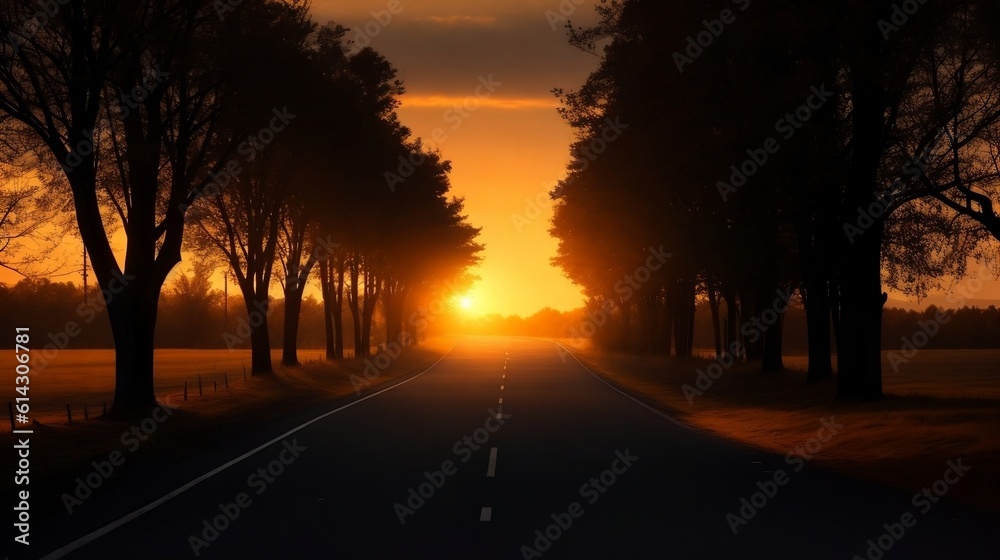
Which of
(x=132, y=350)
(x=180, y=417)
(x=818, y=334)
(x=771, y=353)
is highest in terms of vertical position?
(x=132, y=350)

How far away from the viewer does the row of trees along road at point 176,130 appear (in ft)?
65.5

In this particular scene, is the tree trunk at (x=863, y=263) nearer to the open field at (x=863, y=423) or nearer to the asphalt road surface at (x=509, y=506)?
the open field at (x=863, y=423)

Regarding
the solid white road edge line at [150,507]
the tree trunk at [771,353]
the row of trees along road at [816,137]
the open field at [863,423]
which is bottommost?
the open field at [863,423]

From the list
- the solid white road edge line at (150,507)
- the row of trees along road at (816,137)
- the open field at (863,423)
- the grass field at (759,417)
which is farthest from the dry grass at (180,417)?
the row of trees along road at (816,137)

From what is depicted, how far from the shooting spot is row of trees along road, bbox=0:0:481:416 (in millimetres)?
19969

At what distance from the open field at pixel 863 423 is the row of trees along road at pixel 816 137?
5.15 ft

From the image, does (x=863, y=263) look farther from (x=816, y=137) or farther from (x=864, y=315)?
(x=816, y=137)

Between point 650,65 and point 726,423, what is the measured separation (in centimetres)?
1105

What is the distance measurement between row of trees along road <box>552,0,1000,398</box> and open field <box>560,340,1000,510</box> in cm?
157

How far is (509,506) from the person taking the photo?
1120 cm

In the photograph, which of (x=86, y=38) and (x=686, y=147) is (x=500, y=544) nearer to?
(x=86, y=38)

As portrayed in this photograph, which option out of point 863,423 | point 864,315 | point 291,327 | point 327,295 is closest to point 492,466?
point 863,423

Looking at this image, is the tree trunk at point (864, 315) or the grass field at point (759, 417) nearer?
the grass field at point (759, 417)

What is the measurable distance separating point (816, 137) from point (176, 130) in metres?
19.1
